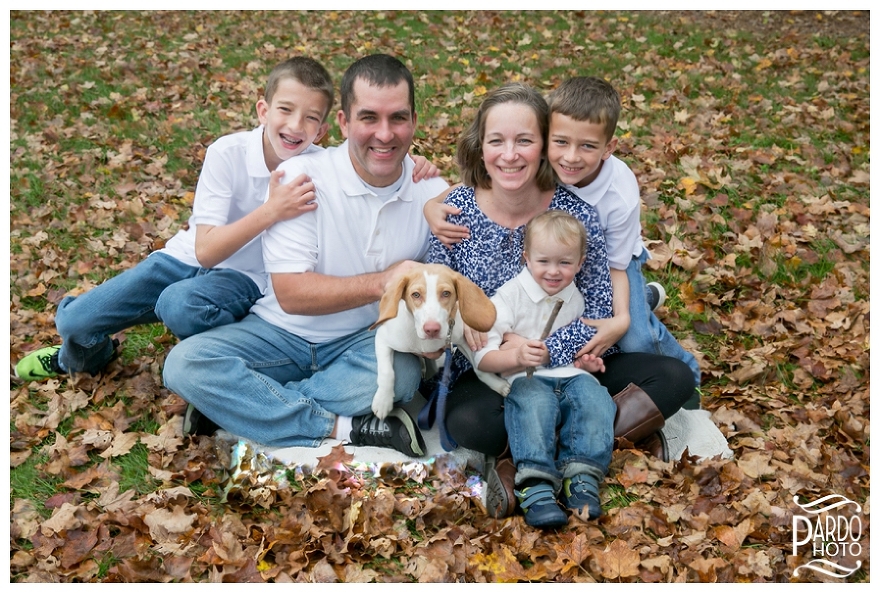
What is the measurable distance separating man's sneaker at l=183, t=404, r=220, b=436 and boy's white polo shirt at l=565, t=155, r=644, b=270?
226 cm

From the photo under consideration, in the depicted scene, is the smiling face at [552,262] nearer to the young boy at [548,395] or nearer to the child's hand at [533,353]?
the young boy at [548,395]

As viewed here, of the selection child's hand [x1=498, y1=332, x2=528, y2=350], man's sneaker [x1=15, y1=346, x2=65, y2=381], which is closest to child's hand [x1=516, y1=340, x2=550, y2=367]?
child's hand [x1=498, y1=332, x2=528, y2=350]

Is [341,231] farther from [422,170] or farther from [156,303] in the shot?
[156,303]

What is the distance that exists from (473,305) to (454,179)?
4.09 metres

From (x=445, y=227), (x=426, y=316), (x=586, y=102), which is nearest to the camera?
(x=426, y=316)

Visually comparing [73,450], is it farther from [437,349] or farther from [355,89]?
[355,89]

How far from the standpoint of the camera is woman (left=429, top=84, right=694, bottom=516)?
11.0 feet

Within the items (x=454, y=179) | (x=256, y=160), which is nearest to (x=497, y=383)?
(x=256, y=160)

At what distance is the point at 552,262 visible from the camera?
10.9 feet

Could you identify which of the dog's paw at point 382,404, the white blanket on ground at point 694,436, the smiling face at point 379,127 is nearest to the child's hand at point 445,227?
the smiling face at point 379,127

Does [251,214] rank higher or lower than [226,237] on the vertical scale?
higher

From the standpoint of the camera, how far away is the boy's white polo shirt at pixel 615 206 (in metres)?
3.62

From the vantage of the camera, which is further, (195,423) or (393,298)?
(195,423)

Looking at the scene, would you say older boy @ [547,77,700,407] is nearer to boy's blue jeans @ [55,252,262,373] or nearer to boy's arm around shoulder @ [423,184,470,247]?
boy's arm around shoulder @ [423,184,470,247]
